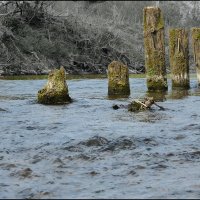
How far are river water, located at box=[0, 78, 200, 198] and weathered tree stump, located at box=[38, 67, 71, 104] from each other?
1.91 ft

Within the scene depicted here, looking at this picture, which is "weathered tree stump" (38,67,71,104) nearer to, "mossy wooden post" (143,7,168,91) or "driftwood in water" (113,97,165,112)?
"driftwood in water" (113,97,165,112)

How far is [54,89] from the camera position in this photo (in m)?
13.2

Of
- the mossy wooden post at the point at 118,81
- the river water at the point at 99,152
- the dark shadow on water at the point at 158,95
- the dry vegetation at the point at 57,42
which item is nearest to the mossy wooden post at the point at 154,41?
the dark shadow on water at the point at 158,95

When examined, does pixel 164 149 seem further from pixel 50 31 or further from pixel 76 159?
pixel 50 31

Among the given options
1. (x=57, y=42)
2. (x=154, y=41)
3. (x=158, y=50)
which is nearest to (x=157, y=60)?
(x=158, y=50)

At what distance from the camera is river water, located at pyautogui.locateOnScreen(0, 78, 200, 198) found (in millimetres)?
5926

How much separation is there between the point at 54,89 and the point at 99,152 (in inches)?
224

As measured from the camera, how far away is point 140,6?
59438 mm

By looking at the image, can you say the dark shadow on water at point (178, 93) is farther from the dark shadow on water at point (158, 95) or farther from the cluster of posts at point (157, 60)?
the cluster of posts at point (157, 60)

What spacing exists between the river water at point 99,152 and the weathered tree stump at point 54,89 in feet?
1.91

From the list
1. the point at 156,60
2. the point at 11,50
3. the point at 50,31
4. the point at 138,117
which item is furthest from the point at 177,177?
the point at 50,31

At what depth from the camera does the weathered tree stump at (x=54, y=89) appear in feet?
43.3

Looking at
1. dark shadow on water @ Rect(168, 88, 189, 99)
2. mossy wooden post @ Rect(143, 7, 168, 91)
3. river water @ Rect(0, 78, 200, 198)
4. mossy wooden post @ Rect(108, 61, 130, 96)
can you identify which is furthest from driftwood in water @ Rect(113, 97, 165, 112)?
mossy wooden post @ Rect(143, 7, 168, 91)

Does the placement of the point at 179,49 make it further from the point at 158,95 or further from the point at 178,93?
the point at 158,95
